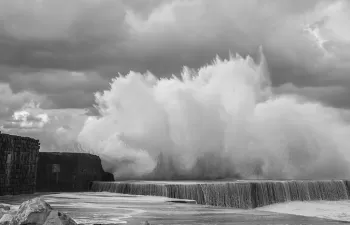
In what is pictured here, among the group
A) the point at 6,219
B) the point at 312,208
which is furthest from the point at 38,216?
the point at 312,208

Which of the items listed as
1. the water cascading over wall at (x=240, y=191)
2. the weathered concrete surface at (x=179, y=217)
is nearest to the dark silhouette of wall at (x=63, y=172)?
the water cascading over wall at (x=240, y=191)

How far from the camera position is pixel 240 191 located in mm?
16000

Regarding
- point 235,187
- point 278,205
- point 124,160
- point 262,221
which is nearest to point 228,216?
point 262,221

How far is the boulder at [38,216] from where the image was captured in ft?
19.4

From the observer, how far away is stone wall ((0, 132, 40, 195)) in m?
14.7

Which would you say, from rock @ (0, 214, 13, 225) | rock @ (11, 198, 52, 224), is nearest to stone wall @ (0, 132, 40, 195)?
rock @ (0, 214, 13, 225)

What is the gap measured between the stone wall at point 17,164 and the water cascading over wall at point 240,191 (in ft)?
9.31

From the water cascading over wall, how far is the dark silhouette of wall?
61cm

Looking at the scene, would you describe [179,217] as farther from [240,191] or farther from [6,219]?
[240,191]

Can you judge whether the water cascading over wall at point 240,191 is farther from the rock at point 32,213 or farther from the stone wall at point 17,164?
the rock at point 32,213

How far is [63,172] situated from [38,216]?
13.4m

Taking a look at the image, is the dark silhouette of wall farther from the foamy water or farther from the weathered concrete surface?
the weathered concrete surface

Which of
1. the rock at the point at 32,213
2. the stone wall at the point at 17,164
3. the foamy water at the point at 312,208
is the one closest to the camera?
the rock at the point at 32,213

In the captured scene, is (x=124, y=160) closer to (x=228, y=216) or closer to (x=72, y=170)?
(x=72, y=170)
